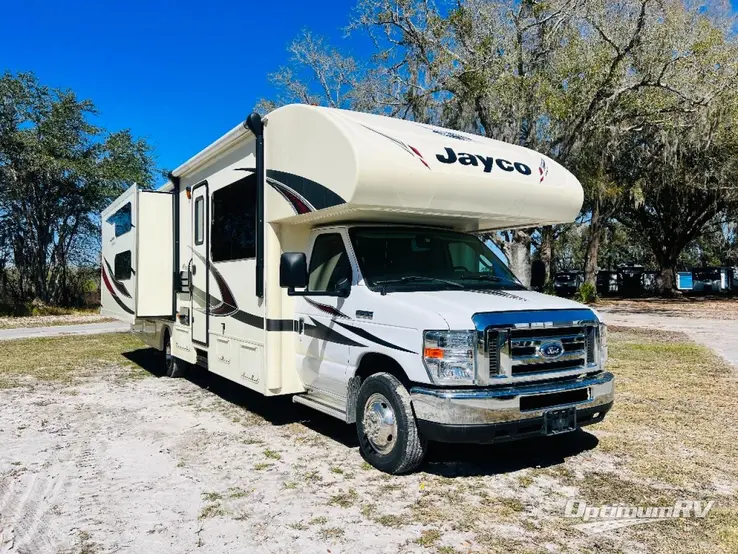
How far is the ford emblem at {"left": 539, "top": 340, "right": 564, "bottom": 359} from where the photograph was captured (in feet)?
15.9

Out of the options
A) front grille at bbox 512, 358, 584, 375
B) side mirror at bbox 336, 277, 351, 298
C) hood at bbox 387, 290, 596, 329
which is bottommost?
front grille at bbox 512, 358, 584, 375

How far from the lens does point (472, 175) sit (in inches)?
223

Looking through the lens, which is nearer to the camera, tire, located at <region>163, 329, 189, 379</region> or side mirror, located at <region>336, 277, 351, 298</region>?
side mirror, located at <region>336, 277, 351, 298</region>

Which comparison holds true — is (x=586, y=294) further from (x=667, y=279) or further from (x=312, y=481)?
(x=312, y=481)

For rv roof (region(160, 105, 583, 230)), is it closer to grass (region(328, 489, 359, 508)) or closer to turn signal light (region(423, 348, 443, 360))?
turn signal light (region(423, 348, 443, 360))

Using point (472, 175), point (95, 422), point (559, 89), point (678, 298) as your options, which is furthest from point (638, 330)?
point (678, 298)

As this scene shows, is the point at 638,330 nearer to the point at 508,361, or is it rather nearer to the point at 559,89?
the point at 559,89

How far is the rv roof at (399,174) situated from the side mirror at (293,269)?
1.39 feet

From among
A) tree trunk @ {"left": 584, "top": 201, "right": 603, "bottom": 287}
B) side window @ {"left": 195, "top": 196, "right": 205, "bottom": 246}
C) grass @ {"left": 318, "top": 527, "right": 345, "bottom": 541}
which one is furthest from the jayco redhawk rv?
tree trunk @ {"left": 584, "top": 201, "right": 603, "bottom": 287}

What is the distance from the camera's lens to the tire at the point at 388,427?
16.0 ft

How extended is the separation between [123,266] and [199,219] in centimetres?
268

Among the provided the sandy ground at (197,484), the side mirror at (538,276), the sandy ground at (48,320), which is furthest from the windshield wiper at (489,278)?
the sandy ground at (48,320)

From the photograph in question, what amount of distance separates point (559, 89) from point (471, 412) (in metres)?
A: 13.4

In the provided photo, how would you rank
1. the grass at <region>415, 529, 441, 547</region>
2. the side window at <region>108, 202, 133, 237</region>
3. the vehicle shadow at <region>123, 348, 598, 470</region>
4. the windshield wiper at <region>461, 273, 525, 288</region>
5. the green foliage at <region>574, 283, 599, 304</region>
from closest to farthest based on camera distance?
the grass at <region>415, 529, 441, 547</region> < the vehicle shadow at <region>123, 348, 598, 470</region> < the windshield wiper at <region>461, 273, 525, 288</region> < the side window at <region>108, 202, 133, 237</region> < the green foliage at <region>574, 283, 599, 304</region>
